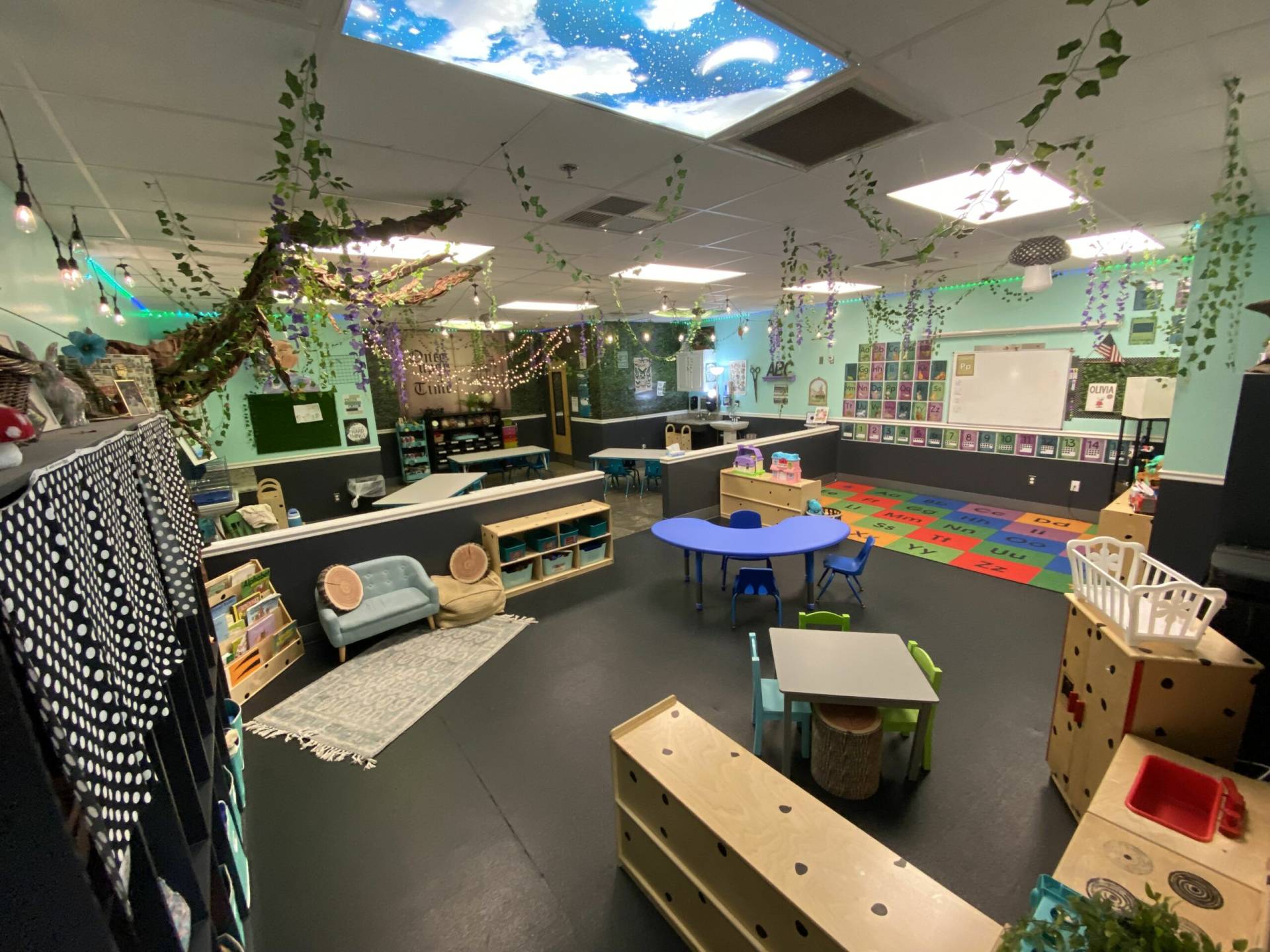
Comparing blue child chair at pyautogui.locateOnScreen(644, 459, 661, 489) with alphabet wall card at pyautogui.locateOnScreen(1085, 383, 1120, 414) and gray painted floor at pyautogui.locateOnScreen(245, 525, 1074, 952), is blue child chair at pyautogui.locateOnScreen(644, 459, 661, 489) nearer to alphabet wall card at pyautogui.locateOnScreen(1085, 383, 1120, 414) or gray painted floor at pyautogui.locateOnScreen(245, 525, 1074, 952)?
gray painted floor at pyautogui.locateOnScreen(245, 525, 1074, 952)

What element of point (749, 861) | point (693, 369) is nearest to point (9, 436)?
point (749, 861)

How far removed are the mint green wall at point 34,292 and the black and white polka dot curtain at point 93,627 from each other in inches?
42.0

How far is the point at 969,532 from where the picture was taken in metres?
6.26

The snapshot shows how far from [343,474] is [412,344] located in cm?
336

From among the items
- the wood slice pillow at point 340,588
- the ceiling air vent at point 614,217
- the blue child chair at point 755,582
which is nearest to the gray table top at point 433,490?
the wood slice pillow at point 340,588

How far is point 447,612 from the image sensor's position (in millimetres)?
4473

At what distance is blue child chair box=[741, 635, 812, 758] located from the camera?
2.83 meters

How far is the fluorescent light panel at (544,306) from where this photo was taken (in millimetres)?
6910

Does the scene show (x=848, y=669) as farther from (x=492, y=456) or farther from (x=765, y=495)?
(x=492, y=456)

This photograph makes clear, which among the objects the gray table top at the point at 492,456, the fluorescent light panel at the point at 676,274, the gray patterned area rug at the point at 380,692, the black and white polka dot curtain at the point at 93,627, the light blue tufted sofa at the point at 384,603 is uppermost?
the fluorescent light panel at the point at 676,274

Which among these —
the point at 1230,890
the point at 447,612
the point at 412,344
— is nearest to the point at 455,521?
the point at 447,612

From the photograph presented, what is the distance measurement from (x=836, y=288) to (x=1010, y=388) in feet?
9.44

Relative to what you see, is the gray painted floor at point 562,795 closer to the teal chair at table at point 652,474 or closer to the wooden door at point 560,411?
the teal chair at table at point 652,474

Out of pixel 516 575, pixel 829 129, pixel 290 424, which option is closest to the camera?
pixel 829 129
